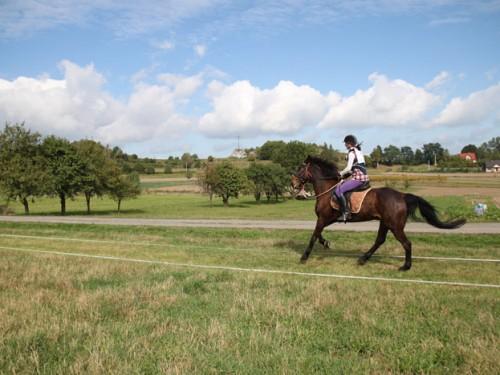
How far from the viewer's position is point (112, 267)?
10.4 meters

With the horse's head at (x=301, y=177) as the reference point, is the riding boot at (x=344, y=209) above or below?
below

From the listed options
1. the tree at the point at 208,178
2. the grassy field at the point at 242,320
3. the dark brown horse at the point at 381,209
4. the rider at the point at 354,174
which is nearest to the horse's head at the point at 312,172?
the dark brown horse at the point at 381,209

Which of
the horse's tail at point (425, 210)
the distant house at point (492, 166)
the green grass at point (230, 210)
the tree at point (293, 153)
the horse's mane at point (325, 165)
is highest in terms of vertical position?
the tree at point (293, 153)

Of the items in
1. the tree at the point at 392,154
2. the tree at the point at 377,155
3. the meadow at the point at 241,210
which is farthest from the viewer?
the tree at the point at 392,154

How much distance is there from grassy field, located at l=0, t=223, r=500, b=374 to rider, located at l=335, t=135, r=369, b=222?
1.62 meters

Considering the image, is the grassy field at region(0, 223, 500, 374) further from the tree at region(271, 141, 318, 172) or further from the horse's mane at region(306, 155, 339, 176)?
the tree at region(271, 141, 318, 172)

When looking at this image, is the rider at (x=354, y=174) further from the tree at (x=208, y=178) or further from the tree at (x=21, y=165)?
the tree at (x=208, y=178)

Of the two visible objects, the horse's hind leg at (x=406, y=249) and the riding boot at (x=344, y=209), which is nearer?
the horse's hind leg at (x=406, y=249)

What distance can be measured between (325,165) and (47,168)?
4386cm

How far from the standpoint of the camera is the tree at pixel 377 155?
174 m

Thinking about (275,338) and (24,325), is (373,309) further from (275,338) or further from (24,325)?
(24,325)

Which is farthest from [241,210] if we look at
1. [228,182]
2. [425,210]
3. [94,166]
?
[425,210]

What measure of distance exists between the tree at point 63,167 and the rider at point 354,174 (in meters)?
43.0

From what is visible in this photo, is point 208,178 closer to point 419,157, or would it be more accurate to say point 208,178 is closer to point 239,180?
point 239,180
